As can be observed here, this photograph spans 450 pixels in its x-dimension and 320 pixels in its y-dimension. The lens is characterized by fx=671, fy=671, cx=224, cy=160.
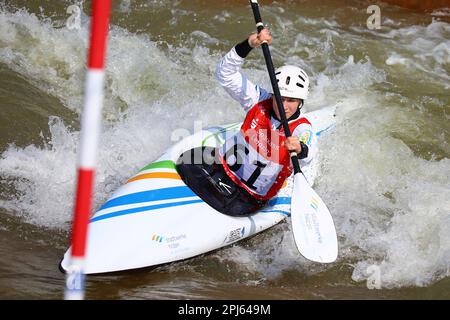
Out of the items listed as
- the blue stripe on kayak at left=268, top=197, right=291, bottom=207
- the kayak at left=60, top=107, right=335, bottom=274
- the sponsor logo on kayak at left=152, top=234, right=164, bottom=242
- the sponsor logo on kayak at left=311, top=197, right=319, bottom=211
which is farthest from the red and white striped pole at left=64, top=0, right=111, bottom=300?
the blue stripe on kayak at left=268, top=197, right=291, bottom=207

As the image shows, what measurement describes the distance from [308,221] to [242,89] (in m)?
1.09

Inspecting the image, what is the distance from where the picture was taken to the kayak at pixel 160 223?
429cm

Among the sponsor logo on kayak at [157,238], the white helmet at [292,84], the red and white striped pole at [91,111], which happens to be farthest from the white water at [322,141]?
the red and white striped pole at [91,111]

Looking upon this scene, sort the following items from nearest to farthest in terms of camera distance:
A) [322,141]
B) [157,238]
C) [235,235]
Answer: [157,238] → [235,235] → [322,141]

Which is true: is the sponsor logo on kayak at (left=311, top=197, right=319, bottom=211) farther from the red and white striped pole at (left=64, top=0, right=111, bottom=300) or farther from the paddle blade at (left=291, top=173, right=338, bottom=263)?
the red and white striped pole at (left=64, top=0, right=111, bottom=300)

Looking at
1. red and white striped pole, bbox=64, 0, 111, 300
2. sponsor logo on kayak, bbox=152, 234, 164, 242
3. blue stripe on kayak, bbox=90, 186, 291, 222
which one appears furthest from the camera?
blue stripe on kayak, bbox=90, 186, 291, 222

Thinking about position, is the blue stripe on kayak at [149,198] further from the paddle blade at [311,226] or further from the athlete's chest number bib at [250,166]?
the paddle blade at [311,226]

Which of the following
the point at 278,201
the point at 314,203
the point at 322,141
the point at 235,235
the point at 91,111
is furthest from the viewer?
the point at 322,141

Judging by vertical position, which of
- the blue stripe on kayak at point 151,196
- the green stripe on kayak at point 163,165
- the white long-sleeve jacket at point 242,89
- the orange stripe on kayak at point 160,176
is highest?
the white long-sleeve jacket at point 242,89

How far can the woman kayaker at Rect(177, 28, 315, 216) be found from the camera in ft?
15.7

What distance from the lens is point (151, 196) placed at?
186 inches

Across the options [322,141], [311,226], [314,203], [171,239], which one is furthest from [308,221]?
[322,141]

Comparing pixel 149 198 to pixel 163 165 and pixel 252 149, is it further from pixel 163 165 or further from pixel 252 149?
pixel 252 149
